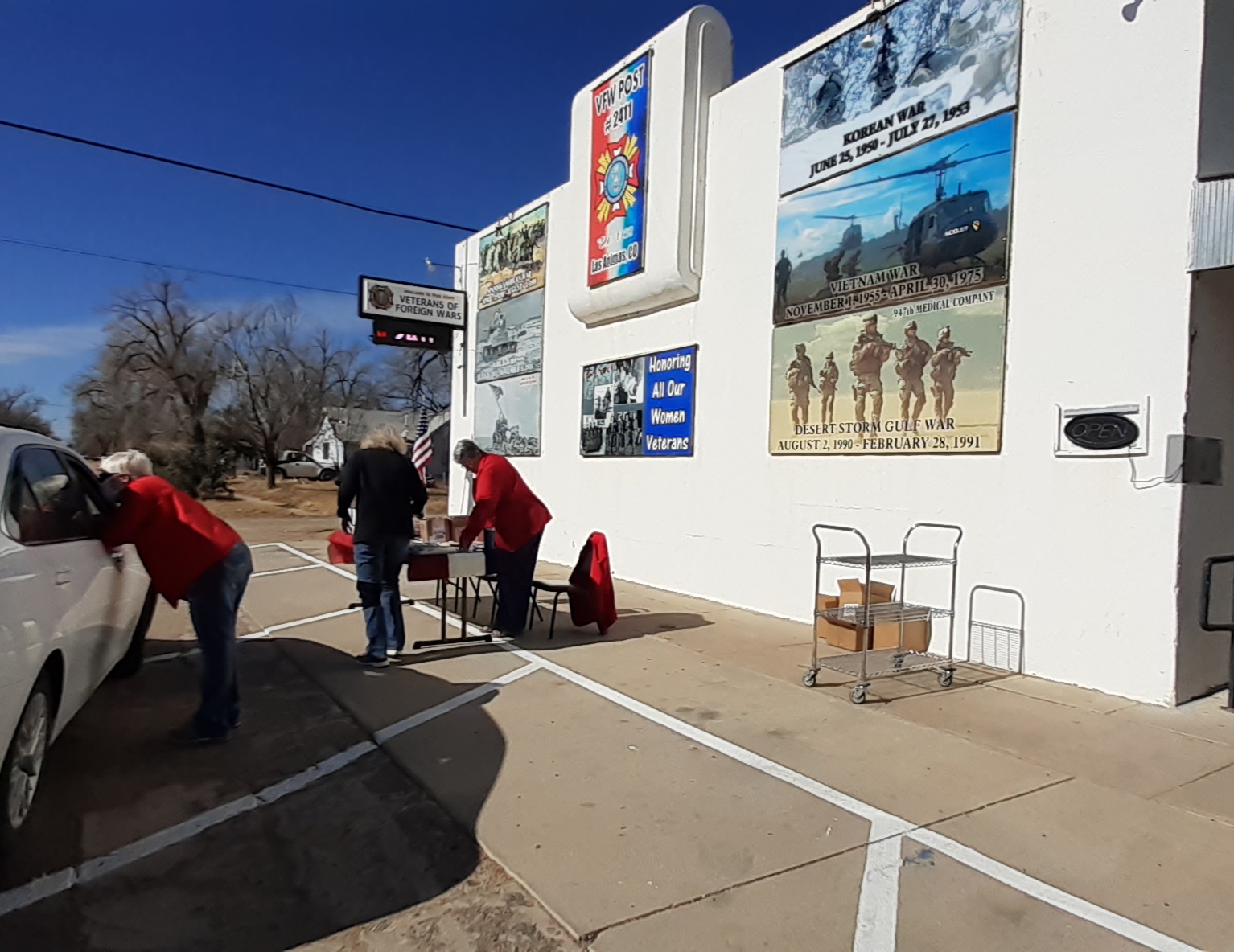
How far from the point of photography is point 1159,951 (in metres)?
2.95

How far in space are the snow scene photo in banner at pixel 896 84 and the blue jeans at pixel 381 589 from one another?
5.51 metres

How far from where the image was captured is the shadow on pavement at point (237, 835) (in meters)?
3.10

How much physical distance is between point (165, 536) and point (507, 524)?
10.7ft

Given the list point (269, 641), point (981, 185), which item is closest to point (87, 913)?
point (269, 641)

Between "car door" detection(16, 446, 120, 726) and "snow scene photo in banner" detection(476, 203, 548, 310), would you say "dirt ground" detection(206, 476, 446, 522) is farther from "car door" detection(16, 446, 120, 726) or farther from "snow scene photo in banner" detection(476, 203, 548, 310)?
"car door" detection(16, 446, 120, 726)

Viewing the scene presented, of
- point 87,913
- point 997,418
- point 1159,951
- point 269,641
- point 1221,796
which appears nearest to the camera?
point 1159,951

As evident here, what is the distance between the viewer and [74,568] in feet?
13.4

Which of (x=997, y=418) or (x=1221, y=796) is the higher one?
(x=997, y=418)

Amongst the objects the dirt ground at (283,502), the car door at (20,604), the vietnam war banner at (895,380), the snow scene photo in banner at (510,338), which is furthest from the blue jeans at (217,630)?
the dirt ground at (283,502)

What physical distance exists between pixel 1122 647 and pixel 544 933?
4.84m

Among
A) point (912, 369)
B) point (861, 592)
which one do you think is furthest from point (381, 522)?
point (912, 369)

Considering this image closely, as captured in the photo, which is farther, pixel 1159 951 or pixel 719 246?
pixel 719 246

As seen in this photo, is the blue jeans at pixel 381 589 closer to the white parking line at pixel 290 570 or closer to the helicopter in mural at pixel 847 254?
the helicopter in mural at pixel 847 254

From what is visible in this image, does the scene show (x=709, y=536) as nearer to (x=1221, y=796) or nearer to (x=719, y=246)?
(x=719, y=246)
